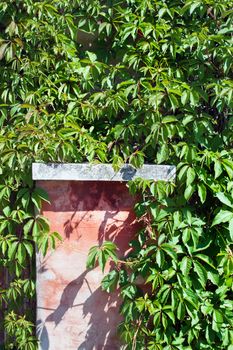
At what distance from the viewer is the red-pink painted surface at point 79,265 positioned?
262cm

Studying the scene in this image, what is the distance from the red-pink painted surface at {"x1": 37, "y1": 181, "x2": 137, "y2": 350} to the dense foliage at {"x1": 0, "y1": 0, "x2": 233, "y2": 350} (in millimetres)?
99

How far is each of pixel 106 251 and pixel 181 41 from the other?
49.4 inches

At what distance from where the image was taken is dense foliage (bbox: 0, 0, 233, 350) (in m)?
2.48

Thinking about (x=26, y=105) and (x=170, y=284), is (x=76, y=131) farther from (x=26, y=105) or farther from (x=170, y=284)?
(x=170, y=284)

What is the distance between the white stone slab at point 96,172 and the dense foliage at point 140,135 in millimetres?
48

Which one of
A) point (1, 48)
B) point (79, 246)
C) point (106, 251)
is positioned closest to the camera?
point (106, 251)

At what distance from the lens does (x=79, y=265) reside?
262cm

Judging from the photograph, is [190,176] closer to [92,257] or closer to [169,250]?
[169,250]

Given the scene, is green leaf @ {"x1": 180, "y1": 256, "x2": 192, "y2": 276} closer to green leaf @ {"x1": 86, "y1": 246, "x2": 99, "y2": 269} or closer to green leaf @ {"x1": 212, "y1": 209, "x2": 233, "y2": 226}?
green leaf @ {"x1": 212, "y1": 209, "x2": 233, "y2": 226}

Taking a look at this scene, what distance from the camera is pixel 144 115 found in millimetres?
2646

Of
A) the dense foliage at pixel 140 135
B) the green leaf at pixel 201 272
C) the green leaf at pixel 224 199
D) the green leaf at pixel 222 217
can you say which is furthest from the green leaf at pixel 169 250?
the green leaf at pixel 224 199

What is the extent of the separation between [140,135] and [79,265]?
2.61ft

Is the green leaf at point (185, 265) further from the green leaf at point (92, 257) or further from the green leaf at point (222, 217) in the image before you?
the green leaf at point (92, 257)

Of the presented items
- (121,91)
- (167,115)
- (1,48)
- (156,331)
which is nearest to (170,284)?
(156,331)
